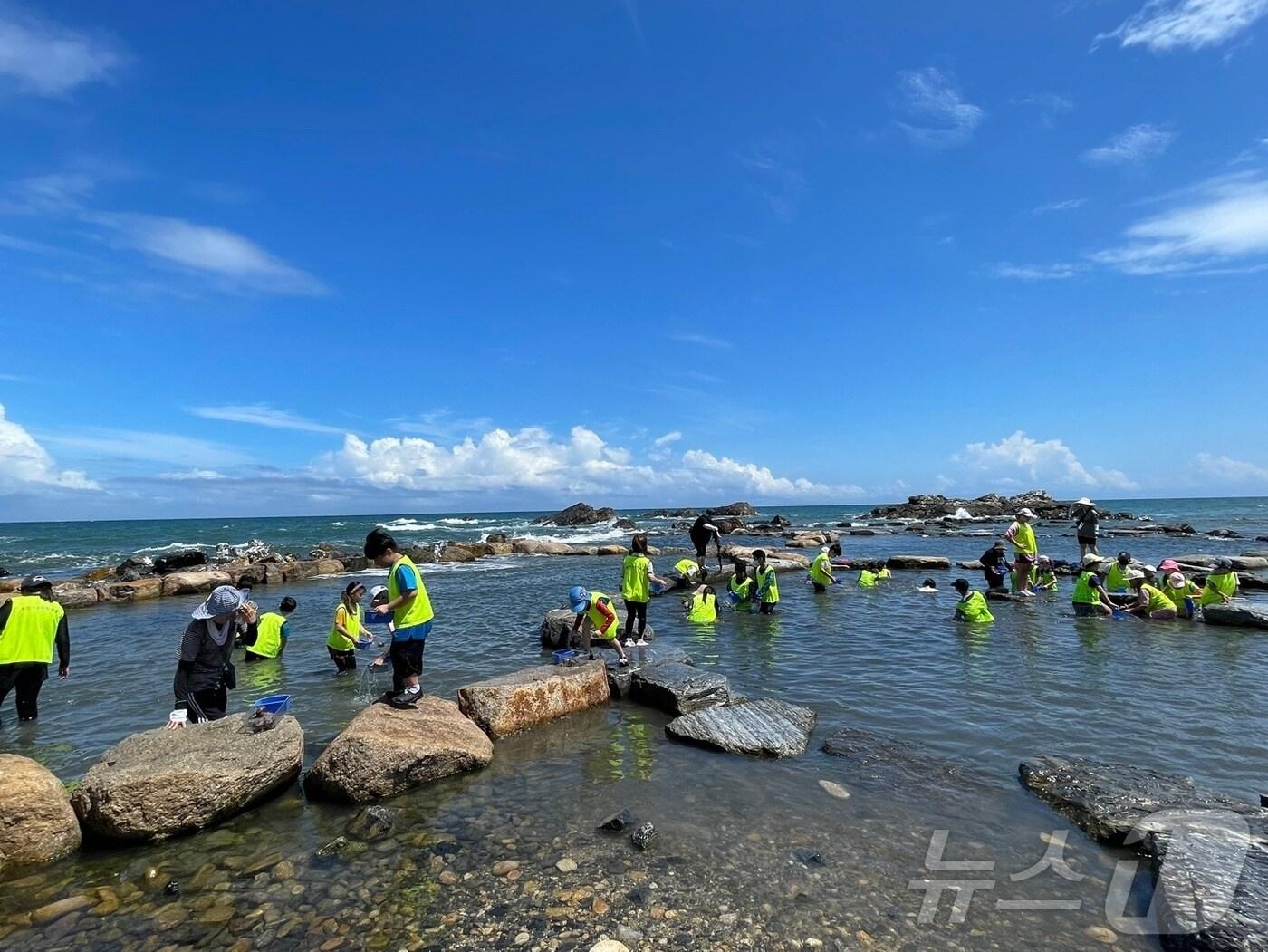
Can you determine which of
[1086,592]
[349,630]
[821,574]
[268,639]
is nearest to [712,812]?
[349,630]

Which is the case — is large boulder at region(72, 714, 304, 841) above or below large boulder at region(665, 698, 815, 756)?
above

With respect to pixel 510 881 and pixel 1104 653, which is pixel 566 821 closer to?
pixel 510 881

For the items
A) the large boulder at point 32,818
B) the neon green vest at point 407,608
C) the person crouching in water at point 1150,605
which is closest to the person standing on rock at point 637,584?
the neon green vest at point 407,608

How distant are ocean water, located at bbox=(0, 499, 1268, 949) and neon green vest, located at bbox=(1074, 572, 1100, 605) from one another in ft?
8.42

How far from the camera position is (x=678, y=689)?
8.54 meters

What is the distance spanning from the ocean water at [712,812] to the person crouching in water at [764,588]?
12.1 feet

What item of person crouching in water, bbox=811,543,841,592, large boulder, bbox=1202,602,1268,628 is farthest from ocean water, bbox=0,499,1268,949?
person crouching in water, bbox=811,543,841,592

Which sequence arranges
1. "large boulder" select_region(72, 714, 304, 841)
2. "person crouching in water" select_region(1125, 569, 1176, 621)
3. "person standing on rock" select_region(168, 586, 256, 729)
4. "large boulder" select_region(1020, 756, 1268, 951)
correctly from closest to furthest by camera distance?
1. "large boulder" select_region(1020, 756, 1268, 951)
2. "large boulder" select_region(72, 714, 304, 841)
3. "person standing on rock" select_region(168, 586, 256, 729)
4. "person crouching in water" select_region(1125, 569, 1176, 621)

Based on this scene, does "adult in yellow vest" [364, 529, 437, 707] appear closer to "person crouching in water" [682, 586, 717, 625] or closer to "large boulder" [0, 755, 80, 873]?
"large boulder" [0, 755, 80, 873]

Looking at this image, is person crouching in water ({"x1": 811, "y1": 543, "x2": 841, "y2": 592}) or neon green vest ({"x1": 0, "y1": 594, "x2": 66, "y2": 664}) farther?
person crouching in water ({"x1": 811, "y1": 543, "x2": 841, "y2": 592})

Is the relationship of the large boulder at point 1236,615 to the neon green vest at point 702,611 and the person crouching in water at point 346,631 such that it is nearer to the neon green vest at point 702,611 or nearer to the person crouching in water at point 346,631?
the neon green vest at point 702,611

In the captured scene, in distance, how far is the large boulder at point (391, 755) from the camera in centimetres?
580

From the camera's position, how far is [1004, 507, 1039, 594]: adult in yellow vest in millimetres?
16875

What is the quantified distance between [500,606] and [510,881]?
1442cm
